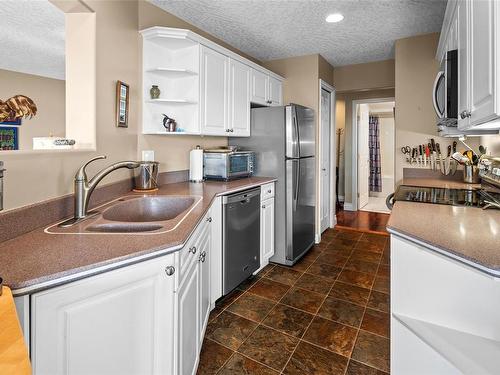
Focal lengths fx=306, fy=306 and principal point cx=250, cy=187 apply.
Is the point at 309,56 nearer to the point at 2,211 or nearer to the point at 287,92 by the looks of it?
the point at 287,92

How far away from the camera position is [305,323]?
7.09 feet

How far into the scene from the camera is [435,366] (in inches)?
46.9

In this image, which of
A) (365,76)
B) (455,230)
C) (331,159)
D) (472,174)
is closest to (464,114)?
(455,230)

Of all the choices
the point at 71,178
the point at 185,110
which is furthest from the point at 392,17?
the point at 71,178

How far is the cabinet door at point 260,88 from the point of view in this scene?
3381 mm

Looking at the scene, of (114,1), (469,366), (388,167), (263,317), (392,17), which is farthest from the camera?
(388,167)

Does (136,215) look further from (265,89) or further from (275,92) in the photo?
(275,92)

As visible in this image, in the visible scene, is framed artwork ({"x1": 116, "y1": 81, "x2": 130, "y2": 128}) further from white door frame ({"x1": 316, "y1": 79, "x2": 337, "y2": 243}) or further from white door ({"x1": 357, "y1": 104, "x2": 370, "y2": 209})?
white door ({"x1": 357, "y1": 104, "x2": 370, "y2": 209})

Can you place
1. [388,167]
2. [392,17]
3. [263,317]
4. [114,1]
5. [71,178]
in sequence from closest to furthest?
[71,178] < [114,1] < [263,317] < [392,17] < [388,167]

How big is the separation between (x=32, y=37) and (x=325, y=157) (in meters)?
3.58

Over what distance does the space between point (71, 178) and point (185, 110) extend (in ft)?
3.94

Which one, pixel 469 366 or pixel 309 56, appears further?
pixel 309 56

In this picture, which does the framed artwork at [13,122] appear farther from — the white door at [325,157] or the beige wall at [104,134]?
the white door at [325,157]

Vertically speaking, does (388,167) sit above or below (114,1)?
below
